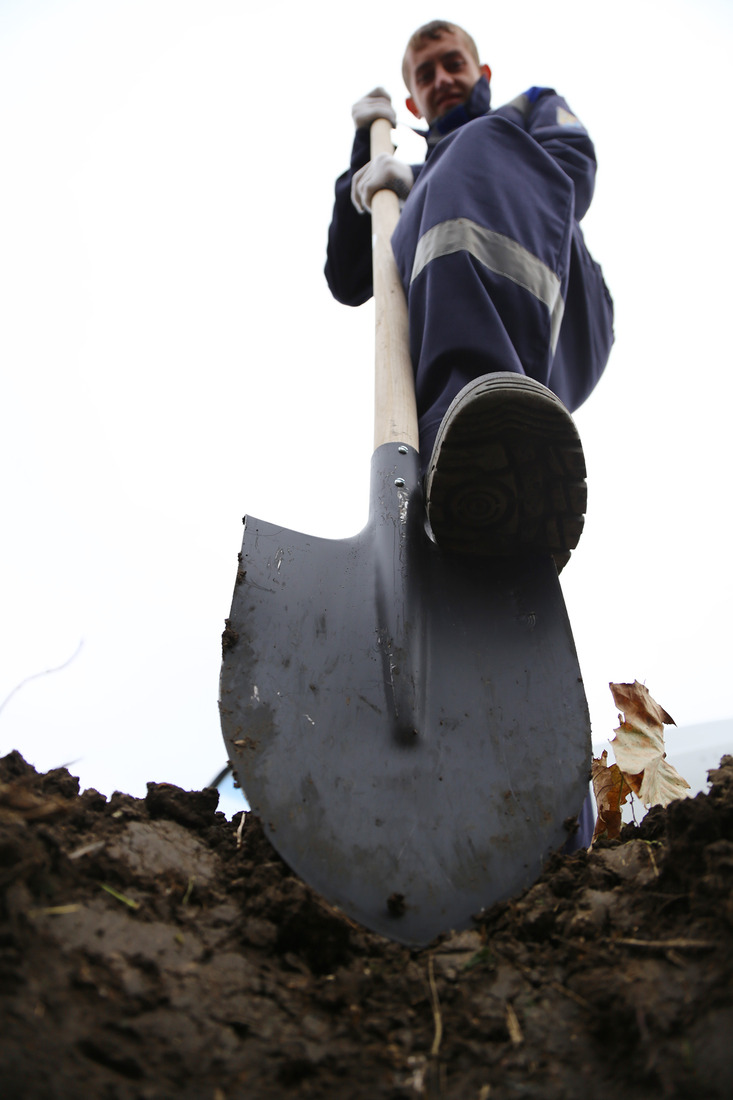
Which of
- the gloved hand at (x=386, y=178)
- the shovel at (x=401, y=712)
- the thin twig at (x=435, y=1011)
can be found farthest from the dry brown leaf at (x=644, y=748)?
the gloved hand at (x=386, y=178)

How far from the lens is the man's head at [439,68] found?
272 centimetres

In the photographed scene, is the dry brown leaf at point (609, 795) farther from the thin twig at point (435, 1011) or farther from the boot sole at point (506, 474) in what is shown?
the thin twig at point (435, 1011)

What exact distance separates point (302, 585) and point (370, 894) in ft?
1.98

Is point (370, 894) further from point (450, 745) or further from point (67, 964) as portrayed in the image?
point (67, 964)

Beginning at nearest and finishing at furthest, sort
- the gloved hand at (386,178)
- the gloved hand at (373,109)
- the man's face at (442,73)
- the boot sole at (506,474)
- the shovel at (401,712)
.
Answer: the shovel at (401,712) < the boot sole at (506,474) < the gloved hand at (386,178) < the man's face at (442,73) < the gloved hand at (373,109)

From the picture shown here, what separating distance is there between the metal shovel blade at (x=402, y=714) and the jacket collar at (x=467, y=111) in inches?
68.9

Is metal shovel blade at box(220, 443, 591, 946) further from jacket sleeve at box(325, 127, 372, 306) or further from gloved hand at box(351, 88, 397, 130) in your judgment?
gloved hand at box(351, 88, 397, 130)

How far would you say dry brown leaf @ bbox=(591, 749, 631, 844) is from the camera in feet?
4.49

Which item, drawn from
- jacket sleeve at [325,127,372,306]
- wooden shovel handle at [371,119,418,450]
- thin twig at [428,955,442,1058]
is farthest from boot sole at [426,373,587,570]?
jacket sleeve at [325,127,372,306]

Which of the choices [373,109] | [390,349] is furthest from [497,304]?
[373,109]

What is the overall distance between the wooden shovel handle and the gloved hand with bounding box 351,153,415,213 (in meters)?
0.07

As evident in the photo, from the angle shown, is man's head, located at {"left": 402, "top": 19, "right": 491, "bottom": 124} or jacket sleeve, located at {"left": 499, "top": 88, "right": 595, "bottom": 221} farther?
man's head, located at {"left": 402, "top": 19, "right": 491, "bottom": 124}

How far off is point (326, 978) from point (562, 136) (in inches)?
92.1

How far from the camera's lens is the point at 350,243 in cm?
299
